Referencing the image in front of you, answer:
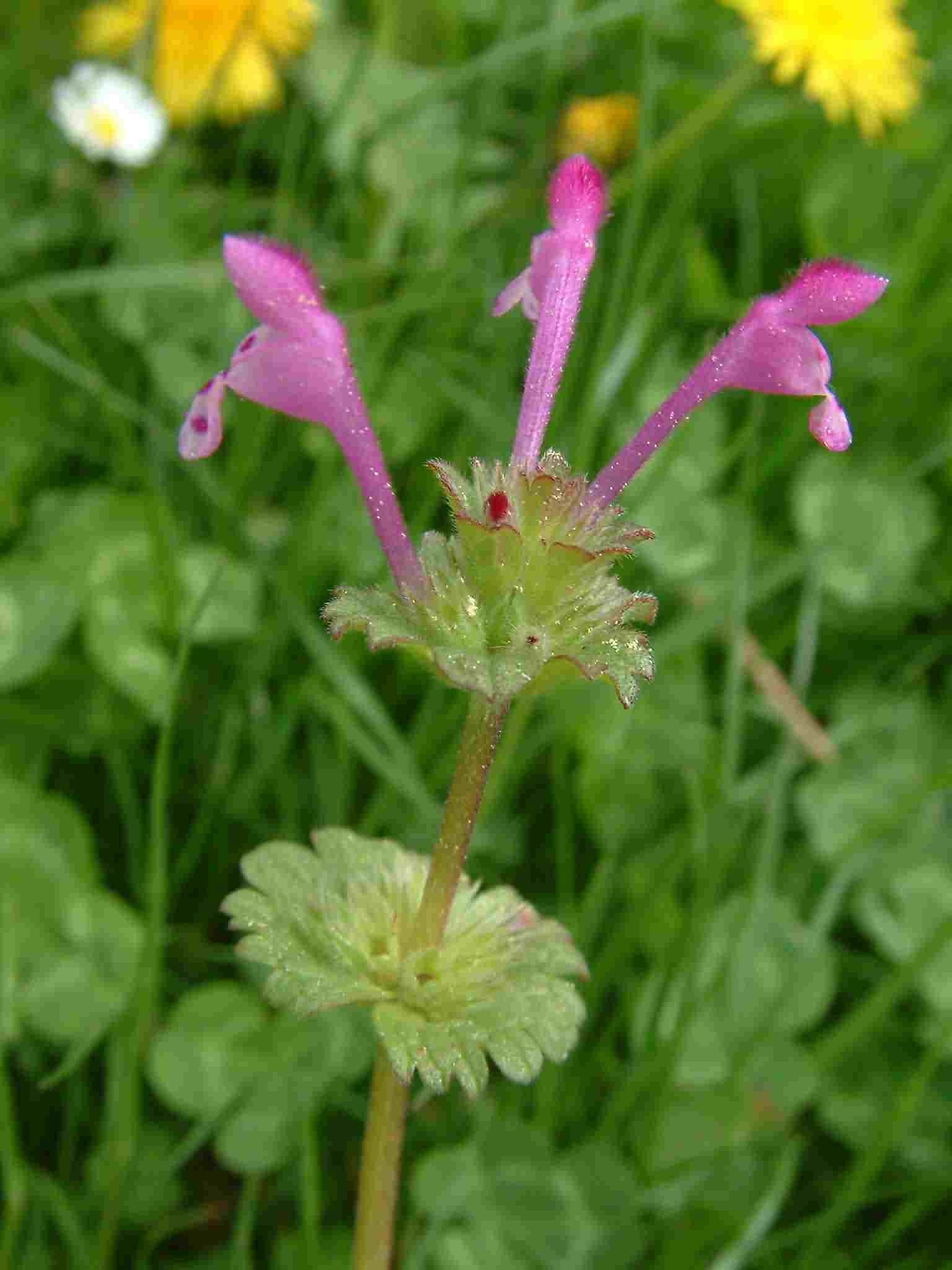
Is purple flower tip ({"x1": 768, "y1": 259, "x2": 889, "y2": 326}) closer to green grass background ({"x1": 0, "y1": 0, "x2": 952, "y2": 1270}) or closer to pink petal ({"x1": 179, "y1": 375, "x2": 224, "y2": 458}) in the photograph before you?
pink petal ({"x1": 179, "y1": 375, "x2": 224, "y2": 458})

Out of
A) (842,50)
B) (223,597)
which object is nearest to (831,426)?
(223,597)

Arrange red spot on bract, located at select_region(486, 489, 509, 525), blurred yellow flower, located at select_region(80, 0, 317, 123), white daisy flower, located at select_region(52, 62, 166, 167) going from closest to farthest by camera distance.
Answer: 1. red spot on bract, located at select_region(486, 489, 509, 525)
2. white daisy flower, located at select_region(52, 62, 166, 167)
3. blurred yellow flower, located at select_region(80, 0, 317, 123)

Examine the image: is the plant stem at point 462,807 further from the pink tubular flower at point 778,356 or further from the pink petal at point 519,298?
the pink petal at point 519,298

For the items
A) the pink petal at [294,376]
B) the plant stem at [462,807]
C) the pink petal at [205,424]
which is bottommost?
the plant stem at [462,807]

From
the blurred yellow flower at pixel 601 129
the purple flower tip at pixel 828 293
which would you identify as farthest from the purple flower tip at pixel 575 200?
the blurred yellow flower at pixel 601 129

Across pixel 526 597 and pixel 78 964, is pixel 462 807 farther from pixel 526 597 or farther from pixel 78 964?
pixel 78 964

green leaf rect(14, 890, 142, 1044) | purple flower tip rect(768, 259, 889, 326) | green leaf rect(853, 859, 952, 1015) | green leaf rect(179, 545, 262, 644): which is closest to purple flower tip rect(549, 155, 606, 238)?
purple flower tip rect(768, 259, 889, 326)
